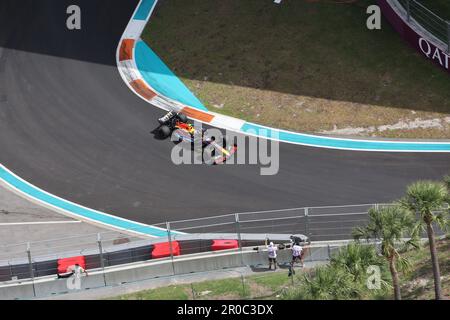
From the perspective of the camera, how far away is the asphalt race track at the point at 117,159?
29.0 metres

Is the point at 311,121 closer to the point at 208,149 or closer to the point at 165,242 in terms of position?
the point at 208,149

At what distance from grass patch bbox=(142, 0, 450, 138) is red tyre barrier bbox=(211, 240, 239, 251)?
818cm

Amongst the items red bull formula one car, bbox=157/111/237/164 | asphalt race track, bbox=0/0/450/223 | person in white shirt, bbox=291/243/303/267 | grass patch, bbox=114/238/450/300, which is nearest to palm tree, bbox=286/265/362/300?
grass patch, bbox=114/238/450/300

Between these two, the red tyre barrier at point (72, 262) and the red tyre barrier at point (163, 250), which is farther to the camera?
the red tyre barrier at point (163, 250)

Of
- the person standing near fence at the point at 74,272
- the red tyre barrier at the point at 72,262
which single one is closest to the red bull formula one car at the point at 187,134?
the red tyre barrier at the point at 72,262

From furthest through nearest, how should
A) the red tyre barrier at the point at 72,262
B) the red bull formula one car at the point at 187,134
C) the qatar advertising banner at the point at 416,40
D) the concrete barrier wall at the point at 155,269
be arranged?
the qatar advertising banner at the point at 416,40, the red bull formula one car at the point at 187,134, the red tyre barrier at the point at 72,262, the concrete barrier wall at the point at 155,269

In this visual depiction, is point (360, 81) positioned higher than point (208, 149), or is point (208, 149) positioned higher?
point (360, 81)

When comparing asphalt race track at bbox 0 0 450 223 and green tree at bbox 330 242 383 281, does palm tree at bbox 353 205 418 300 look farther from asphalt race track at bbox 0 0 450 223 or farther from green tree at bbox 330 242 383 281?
asphalt race track at bbox 0 0 450 223

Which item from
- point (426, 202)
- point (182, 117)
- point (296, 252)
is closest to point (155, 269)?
point (296, 252)

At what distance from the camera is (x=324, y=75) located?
115 ft

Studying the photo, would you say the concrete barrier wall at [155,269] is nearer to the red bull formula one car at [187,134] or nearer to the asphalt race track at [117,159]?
the asphalt race track at [117,159]

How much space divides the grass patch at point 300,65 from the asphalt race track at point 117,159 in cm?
237

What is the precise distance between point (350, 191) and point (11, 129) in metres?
14.6
